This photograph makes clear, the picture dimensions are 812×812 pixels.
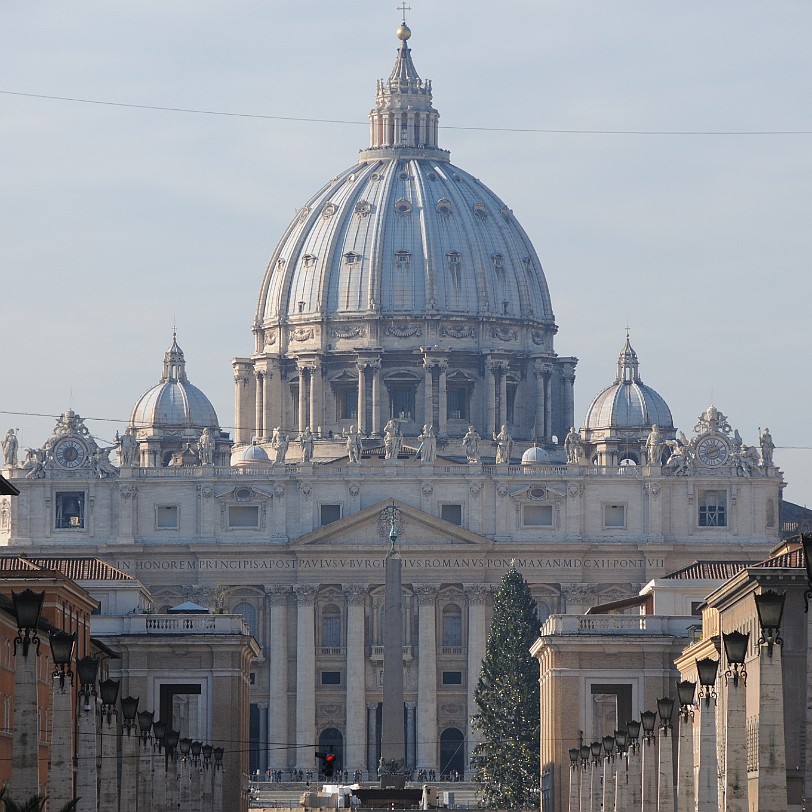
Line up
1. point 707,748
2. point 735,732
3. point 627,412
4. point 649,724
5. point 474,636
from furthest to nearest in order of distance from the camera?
point 627,412, point 474,636, point 649,724, point 707,748, point 735,732

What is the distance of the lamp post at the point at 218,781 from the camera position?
102 metres

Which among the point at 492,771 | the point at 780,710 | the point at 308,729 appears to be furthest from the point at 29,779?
the point at 308,729

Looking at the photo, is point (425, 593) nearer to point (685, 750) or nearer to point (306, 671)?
point (306, 671)

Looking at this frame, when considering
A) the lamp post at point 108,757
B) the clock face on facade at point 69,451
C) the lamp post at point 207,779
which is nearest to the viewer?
the lamp post at point 108,757

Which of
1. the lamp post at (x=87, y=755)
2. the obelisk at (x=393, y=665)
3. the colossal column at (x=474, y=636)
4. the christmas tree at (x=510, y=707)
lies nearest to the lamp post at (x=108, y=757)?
the lamp post at (x=87, y=755)

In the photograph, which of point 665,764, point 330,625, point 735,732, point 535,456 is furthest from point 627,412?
point 735,732

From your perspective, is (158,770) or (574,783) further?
(574,783)

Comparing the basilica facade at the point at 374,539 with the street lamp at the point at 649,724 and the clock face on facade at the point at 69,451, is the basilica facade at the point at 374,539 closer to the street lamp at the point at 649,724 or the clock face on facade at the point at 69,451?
the clock face on facade at the point at 69,451

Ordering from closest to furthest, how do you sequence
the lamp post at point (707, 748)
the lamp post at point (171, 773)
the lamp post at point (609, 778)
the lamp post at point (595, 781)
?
the lamp post at point (707, 748) → the lamp post at point (171, 773) → the lamp post at point (609, 778) → the lamp post at point (595, 781)

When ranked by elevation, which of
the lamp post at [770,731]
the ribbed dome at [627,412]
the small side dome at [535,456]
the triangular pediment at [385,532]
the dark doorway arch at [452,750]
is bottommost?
the lamp post at [770,731]

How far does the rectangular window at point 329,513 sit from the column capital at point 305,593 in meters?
3.57

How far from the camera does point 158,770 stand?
275 feet

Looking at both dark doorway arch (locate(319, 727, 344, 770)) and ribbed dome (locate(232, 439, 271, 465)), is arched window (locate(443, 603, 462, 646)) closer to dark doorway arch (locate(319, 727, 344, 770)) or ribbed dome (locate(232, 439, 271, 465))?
dark doorway arch (locate(319, 727, 344, 770))

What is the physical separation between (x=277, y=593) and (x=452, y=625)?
9406mm
